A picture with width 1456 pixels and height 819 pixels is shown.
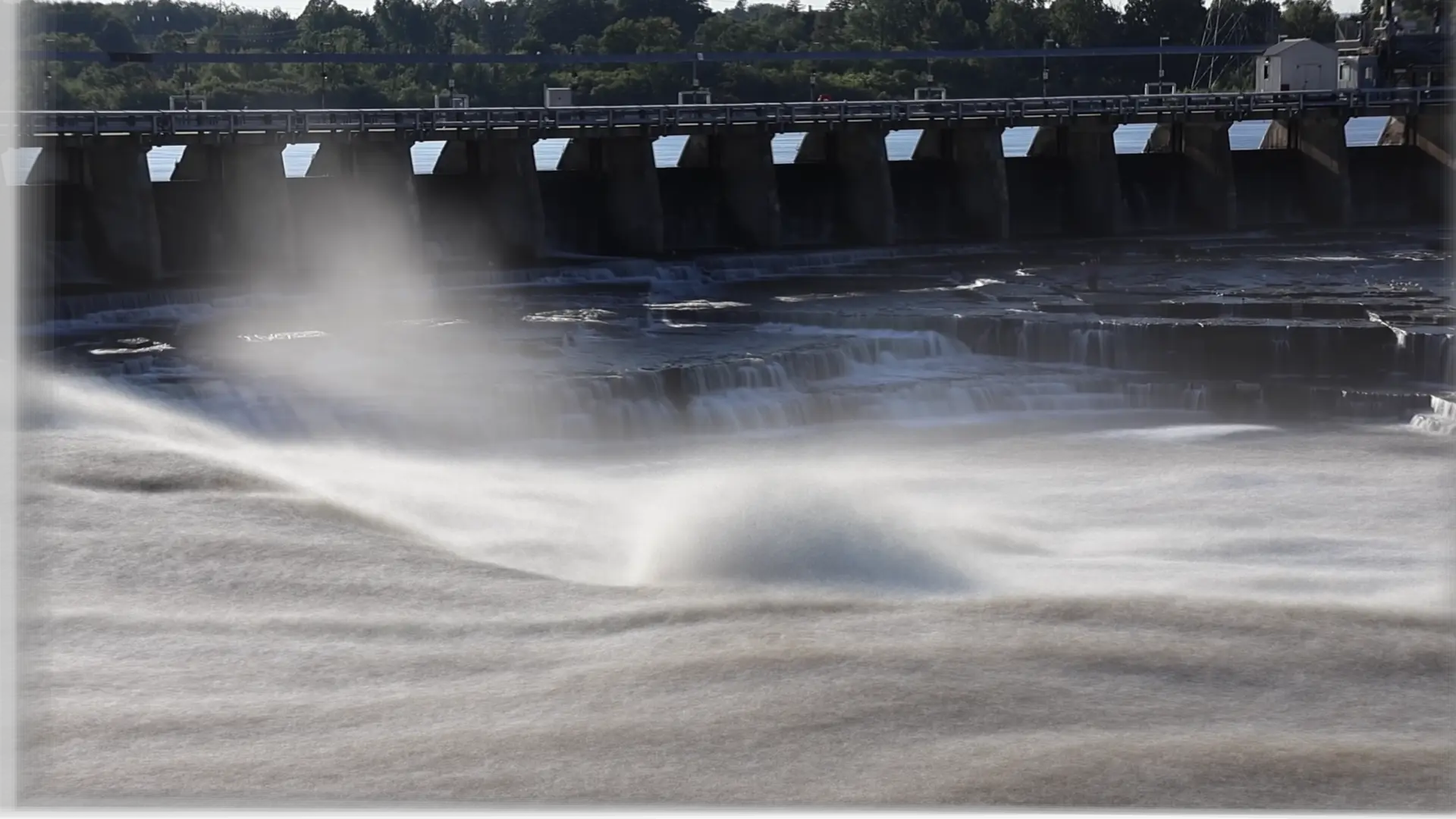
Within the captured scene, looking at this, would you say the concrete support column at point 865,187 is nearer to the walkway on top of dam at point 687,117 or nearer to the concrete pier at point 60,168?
the walkway on top of dam at point 687,117

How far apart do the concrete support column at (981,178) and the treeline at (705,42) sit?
25217 millimetres

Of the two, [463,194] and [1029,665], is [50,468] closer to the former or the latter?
[1029,665]

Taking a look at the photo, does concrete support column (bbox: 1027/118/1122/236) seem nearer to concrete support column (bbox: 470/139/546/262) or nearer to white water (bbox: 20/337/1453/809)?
concrete support column (bbox: 470/139/546/262)

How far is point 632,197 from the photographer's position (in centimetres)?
5134

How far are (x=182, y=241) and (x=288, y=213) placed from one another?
2835 millimetres

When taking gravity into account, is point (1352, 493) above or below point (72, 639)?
below

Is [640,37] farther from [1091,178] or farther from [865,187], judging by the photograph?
[865,187]

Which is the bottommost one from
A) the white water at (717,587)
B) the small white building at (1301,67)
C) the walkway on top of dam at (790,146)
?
the white water at (717,587)

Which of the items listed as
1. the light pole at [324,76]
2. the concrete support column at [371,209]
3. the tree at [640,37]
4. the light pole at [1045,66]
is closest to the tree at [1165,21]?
the light pole at [1045,66]

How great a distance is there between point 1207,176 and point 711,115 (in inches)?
673

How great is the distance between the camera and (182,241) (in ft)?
149

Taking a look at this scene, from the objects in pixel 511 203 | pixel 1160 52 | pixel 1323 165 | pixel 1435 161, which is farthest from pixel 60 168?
pixel 1160 52

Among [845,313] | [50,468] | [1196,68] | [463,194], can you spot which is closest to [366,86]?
[463,194]

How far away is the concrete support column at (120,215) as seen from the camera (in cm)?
4269
